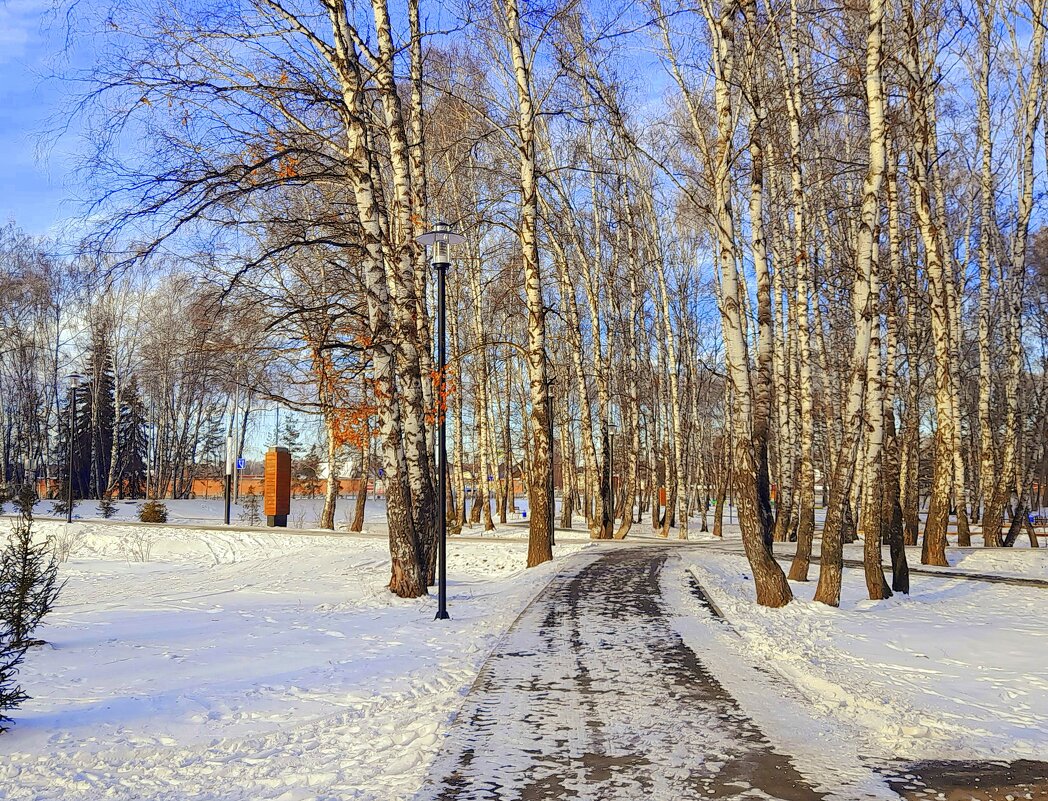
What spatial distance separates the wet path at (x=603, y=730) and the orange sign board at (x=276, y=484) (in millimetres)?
26213

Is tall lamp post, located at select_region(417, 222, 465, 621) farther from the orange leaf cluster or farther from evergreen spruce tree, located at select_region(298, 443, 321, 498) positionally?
evergreen spruce tree, located at select_region(298, 443, 321, 498)

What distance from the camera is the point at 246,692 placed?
6504 millimetres

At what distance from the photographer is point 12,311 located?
45219 mm

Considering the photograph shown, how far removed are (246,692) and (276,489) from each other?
28.4 metres

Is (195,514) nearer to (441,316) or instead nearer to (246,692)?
(441,316)

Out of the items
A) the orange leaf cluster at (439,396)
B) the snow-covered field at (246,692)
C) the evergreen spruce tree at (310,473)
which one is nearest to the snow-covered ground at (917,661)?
the snow-covered field at (246,692)

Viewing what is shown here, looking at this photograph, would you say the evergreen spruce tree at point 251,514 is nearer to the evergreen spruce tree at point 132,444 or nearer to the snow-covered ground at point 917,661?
the evergreen spruce tree at point 132,444

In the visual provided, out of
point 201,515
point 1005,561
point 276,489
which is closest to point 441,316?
point 1005,561

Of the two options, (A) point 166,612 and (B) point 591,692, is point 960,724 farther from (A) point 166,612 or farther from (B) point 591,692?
(A) point 166,612

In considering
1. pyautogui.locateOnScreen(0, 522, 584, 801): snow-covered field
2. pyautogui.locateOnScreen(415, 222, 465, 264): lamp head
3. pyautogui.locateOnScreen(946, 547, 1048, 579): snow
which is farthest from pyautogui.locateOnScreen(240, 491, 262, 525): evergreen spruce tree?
pyautogui.locateOnScreen(415, 222, 465, 264): lamp head

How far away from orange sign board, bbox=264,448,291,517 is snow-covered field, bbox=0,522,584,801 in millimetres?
19530

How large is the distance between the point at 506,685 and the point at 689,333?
109ft

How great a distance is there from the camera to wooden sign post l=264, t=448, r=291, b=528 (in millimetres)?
33562

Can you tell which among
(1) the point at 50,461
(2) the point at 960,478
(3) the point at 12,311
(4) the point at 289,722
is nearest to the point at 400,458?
(4) the point at 289,722
